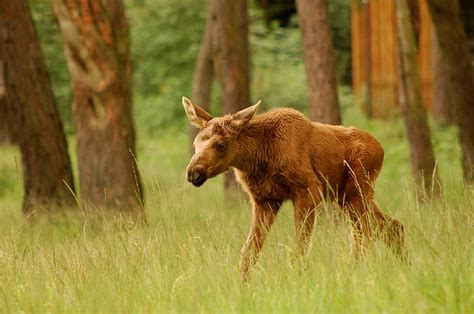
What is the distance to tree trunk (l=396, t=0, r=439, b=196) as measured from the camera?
14.9m

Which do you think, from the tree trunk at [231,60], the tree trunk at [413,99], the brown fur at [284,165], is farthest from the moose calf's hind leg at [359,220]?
the tree trunk at [231,60]

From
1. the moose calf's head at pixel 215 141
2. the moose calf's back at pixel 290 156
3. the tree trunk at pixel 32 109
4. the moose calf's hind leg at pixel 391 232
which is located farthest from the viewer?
the tree trunk at pixel 32 109

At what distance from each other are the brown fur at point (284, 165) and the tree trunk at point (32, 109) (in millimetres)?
6625

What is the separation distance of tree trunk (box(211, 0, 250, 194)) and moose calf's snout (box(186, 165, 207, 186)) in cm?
806

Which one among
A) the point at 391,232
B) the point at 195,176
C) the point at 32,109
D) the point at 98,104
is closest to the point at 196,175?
the point at 195,176

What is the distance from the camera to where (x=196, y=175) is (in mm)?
8477

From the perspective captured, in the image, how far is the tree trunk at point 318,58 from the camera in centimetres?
1485

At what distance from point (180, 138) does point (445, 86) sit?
910cm

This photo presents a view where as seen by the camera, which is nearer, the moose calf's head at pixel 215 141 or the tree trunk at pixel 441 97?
the moose calf's head at pixel 215 141

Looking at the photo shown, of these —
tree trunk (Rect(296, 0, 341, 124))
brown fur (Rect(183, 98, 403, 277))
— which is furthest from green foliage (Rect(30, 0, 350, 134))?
brown fur (Rect(183, 98, 403, 277))

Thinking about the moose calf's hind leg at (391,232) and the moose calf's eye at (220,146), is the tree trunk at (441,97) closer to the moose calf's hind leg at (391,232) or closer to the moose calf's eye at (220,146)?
the moose calf's hind leg at (391,232)

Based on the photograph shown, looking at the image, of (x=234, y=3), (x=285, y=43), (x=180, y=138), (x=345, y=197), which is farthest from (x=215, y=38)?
(x=285, y=43)

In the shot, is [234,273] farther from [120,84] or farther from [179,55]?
[179,55]

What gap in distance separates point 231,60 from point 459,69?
3.66 metres
